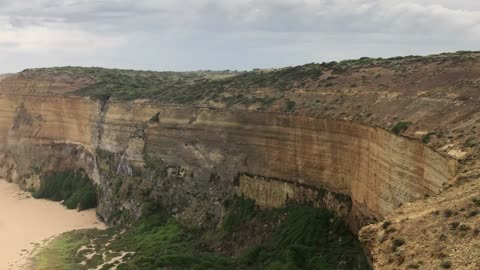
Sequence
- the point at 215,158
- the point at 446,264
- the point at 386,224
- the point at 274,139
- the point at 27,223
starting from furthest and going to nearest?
1. the point at 27,223
2. the point at 215,158
3. the point at 274,139
4. the point at 386,224
5. the point at 446,264

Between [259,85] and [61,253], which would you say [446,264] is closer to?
[259,85]

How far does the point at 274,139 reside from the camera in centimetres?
3503

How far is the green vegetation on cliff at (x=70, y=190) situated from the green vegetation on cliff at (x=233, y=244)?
29.9ft

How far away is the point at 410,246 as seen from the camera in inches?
535

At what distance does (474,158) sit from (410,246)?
249 inches

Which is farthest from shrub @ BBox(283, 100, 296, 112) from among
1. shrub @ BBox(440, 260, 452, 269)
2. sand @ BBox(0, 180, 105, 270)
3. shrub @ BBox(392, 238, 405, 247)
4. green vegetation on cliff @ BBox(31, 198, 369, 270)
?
shrub @ BBox(440, 260, 452, 269)

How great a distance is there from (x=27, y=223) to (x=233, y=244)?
946 inches

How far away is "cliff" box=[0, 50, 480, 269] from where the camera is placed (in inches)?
927

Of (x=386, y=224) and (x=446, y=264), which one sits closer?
(x=446, y=264)

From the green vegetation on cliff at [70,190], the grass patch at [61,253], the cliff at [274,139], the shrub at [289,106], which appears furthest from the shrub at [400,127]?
the green vegetation on cliff at [70,190]

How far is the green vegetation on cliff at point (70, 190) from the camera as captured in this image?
5231 centimetres

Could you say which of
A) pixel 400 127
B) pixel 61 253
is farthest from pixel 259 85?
pixel 400 127

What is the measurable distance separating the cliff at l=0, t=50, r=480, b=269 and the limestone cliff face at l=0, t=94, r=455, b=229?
0.32 ft

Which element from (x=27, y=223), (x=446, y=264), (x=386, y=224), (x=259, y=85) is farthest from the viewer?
(x=27, y=223)
